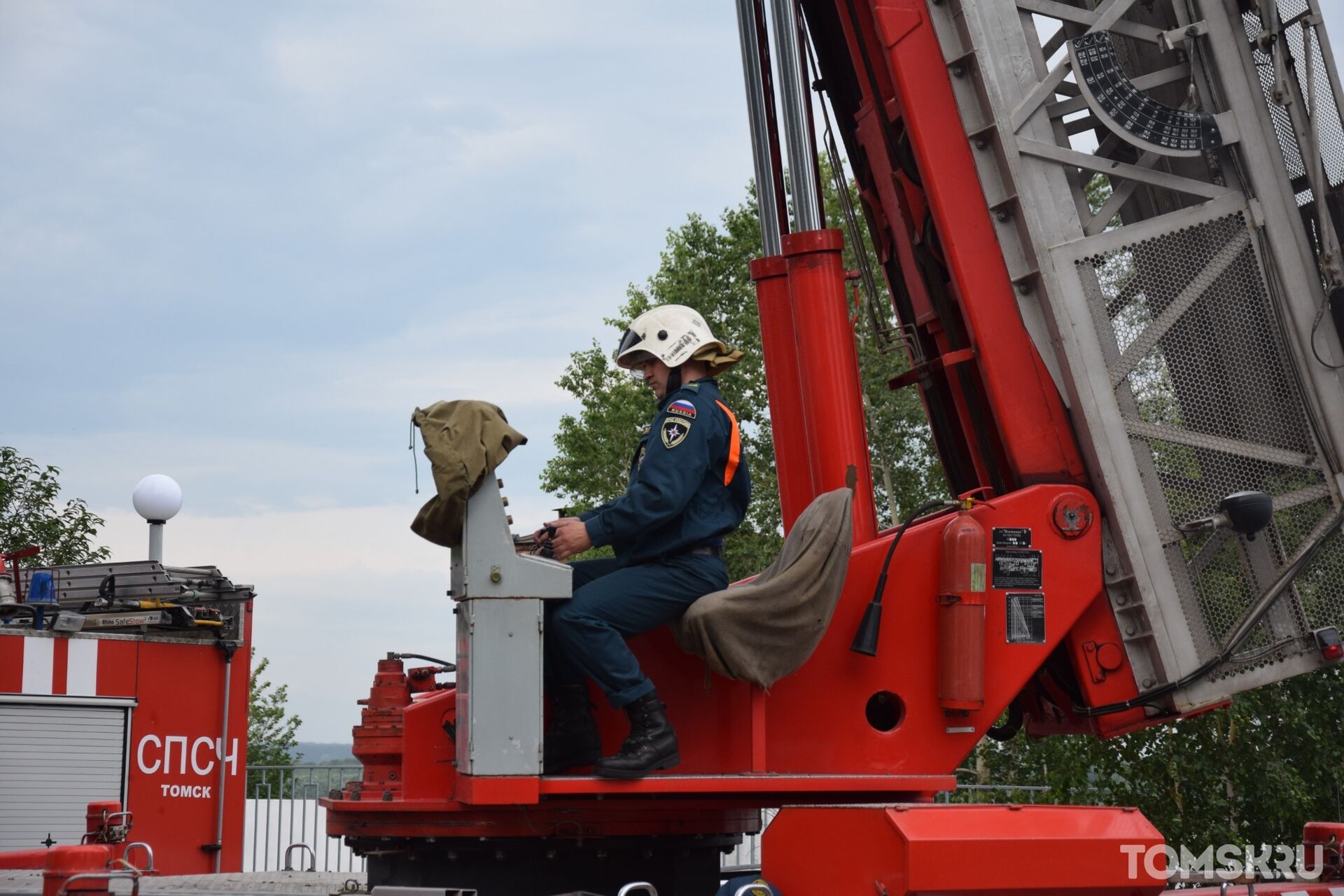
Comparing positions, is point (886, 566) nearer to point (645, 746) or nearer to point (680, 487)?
point (680, 487)

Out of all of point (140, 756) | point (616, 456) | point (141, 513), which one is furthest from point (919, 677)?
point (616, 456)

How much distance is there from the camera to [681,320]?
5.72 meters

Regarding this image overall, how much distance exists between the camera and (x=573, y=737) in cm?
555

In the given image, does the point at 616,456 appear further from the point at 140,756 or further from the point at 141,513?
the point at 140,756

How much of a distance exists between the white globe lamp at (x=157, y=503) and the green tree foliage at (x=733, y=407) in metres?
16.0

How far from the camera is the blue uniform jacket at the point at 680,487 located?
5.35 metres

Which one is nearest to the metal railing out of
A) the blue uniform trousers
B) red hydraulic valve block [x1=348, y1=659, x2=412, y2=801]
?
red hydraulic valve block [x1=348, y1=659, x2=412, y2=801]

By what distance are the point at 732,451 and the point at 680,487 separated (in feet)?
1.08

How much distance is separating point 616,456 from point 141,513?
75.8 ft

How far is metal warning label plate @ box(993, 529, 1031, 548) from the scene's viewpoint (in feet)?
18.9

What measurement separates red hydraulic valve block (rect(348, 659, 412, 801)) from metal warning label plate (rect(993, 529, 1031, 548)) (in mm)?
2595

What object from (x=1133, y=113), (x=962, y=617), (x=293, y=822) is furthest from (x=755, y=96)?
(x=293, y=822)

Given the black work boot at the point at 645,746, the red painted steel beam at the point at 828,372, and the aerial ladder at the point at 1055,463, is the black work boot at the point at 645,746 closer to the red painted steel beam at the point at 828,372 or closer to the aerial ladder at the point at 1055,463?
the aerial ladder at the point at 1055,463

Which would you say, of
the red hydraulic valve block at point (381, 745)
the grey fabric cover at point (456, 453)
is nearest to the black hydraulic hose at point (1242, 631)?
the grey fabric cover at point (456, 453)
